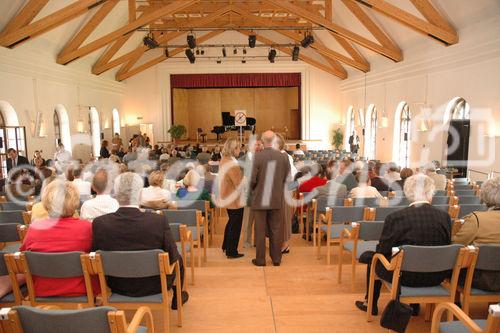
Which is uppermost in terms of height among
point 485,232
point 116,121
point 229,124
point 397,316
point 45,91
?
point 45,91


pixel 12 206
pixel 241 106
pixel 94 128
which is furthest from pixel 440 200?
pixel 241 106

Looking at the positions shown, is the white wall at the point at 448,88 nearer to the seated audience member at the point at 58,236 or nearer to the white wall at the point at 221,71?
the white wall at the point at 221,71

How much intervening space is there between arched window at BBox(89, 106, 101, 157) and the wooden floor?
13.4 metres

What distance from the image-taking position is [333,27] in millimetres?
12531

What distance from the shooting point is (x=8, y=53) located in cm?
1007

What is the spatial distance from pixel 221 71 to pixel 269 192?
16.9m

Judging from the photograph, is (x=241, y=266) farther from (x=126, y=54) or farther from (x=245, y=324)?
(x=126, y=54)

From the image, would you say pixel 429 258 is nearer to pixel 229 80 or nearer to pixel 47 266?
pixel 47 266

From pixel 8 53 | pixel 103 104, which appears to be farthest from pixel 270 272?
pixel 103 104

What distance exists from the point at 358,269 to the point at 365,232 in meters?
0.99

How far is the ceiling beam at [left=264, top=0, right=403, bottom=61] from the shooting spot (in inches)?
470

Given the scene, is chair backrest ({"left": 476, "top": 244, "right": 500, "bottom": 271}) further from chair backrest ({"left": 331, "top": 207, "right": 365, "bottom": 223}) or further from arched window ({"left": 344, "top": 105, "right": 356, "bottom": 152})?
arched window ({"left": 344, "top": 105, "right": 356, "bottom": 152})

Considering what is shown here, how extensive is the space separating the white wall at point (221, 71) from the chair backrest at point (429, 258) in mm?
18562

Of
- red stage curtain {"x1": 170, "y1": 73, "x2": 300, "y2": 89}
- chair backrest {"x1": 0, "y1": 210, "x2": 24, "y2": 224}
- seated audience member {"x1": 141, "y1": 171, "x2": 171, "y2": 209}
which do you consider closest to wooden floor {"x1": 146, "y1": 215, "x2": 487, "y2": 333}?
seated audience member {"x1": 141, "y1": 171, "x2": 171, "y2": 209}
